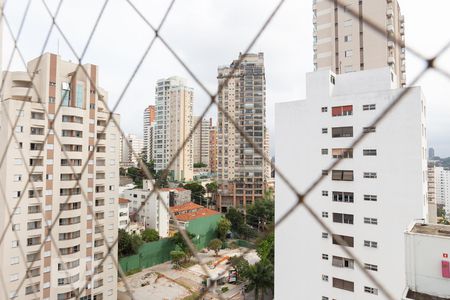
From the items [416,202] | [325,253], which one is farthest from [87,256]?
[416,202]

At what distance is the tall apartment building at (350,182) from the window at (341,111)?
0.4 inches

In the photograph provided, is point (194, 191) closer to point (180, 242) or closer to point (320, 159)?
point (180, 242)

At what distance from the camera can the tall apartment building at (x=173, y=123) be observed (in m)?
9.93

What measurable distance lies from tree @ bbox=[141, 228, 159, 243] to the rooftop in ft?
18.7

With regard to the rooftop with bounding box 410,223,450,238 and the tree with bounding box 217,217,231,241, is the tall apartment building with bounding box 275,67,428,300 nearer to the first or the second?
the rooftop with bounding box 410,223,450,238

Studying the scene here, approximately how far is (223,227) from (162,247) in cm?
169

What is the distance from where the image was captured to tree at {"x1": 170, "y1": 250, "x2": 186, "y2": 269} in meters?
6.65

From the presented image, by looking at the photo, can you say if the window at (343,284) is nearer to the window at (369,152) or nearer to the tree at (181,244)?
the window at (369,152)

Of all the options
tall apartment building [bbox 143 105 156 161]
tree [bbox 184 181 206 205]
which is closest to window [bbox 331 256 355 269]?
tree [bbox 184 181 206 205]

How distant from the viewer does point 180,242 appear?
23.0 feet

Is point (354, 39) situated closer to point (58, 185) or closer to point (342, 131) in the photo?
point (342, 131)

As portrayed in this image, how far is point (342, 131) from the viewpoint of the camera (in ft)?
11.6

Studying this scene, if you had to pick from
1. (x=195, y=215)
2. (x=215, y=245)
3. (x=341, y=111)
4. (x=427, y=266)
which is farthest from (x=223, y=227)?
(x=427, y=266)

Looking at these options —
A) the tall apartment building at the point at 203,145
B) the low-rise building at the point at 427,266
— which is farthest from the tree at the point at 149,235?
the tall apartment building at the point at 203,145
